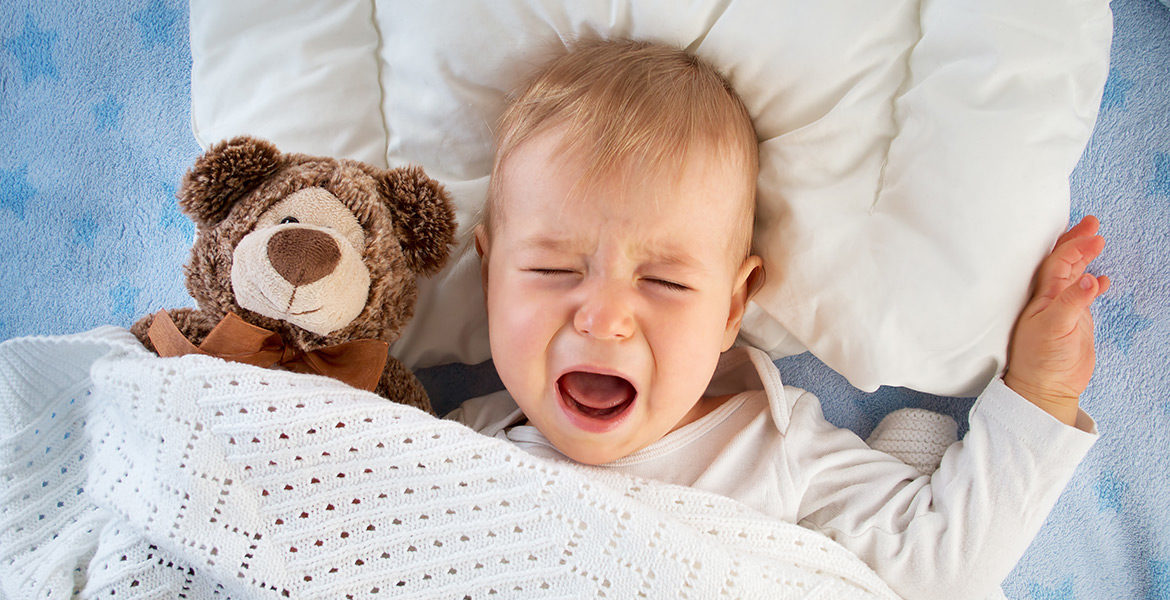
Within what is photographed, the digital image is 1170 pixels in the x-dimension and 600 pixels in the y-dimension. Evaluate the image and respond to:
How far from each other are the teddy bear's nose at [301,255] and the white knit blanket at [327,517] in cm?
14

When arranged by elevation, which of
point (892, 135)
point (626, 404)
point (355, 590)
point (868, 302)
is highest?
point (892, 135)

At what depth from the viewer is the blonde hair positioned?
84 cm

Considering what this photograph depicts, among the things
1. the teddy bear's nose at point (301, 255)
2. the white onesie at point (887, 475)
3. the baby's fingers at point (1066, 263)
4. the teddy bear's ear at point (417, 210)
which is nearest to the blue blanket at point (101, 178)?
the white onesie at point (887, 475)

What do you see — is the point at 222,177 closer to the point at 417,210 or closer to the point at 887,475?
the point at 417,210

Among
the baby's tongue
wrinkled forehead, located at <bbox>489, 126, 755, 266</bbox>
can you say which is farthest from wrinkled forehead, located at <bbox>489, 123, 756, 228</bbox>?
the baby's tongue

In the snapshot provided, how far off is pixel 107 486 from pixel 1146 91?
134 cm

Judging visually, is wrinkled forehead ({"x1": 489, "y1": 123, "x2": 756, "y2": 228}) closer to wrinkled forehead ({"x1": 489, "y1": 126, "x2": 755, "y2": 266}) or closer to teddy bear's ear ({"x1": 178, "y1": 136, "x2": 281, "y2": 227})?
wrinkled forehead ({"x1": 489, "y1": 126, "x2": 755, "y2": 266})

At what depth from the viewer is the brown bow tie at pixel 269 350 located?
793mm

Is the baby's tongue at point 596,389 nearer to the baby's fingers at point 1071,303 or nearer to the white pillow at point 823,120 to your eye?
the white pillow at point 823,120

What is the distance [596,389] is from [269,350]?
1.23 ft

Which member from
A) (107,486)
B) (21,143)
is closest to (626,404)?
(107,486)

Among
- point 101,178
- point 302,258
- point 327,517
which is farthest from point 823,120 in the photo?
point 101,178

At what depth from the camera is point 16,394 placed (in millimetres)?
862

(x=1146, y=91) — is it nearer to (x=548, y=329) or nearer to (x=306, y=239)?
(x=548, y=329)
